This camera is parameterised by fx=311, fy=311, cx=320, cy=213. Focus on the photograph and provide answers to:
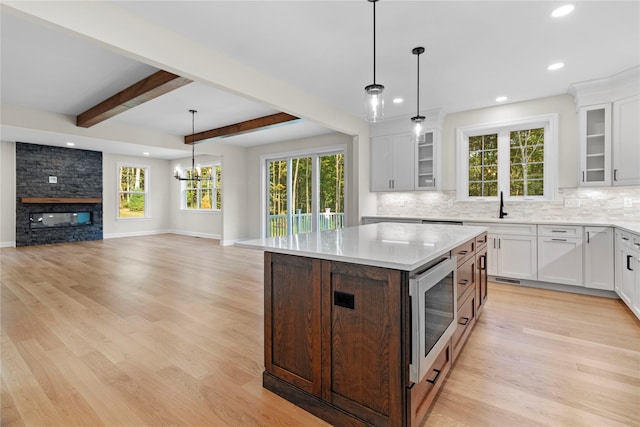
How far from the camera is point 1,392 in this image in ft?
6.07

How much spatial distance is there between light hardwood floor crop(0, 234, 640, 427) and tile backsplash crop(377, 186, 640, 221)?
1.19 metres

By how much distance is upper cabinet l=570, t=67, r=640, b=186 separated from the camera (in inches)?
143

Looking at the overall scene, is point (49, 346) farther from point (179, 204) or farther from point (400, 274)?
point (179, 204)

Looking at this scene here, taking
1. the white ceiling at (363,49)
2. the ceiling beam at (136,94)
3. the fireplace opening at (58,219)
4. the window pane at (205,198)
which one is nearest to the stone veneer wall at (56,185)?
the fireplace opening at (58,219)

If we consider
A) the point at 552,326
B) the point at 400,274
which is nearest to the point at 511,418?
the point at 400,274

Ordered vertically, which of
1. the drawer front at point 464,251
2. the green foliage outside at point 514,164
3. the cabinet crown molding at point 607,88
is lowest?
the drawer front at point 464,251

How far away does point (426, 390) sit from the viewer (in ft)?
5.39

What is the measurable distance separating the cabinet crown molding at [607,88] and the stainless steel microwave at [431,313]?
3661 millimetres

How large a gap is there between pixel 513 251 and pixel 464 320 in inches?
94.1

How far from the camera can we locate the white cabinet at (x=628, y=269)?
9.44ft

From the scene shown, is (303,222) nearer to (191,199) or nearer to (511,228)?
(511,228)

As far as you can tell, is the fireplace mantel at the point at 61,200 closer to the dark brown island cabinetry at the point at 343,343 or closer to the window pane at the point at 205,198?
the window pane at the point at 205,198

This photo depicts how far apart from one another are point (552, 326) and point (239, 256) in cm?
519

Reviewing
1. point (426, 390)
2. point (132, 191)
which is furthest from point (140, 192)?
point (426, 390)
